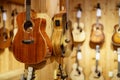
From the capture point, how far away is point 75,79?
4.61 m

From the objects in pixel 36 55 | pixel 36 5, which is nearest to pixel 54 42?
pixel 36 5

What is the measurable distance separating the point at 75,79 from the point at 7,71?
2.33m

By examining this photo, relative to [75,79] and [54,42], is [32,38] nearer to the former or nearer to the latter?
[54,42]

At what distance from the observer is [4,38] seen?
2475mm

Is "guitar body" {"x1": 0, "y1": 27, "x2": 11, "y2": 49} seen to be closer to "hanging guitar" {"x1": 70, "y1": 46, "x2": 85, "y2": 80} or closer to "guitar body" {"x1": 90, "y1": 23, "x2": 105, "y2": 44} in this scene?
"guitar body" {"x1": 90, "y1": 23, "x2": 105, "y2": 44}

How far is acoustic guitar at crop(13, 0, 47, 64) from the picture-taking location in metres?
2.34

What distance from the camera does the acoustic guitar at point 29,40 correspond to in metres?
2.34

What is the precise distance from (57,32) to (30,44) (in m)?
1.01

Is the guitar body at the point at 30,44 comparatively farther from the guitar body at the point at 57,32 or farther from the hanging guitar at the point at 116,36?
the hanging guitar at the point at 116,36

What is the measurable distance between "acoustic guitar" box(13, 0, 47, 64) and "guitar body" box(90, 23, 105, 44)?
85.7 inches

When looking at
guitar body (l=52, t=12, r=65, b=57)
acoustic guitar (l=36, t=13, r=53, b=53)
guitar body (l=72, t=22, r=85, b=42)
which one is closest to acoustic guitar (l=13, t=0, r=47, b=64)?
acoustic guitar (l=36, t=13, r=53, b=53)

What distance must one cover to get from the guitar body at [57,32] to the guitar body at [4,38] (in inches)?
33.2

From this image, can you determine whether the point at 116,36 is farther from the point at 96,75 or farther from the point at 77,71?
the point at 77,71

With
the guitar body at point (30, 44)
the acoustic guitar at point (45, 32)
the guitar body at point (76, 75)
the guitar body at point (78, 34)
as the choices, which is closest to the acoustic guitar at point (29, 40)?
the guitar body at point (30, 44)
